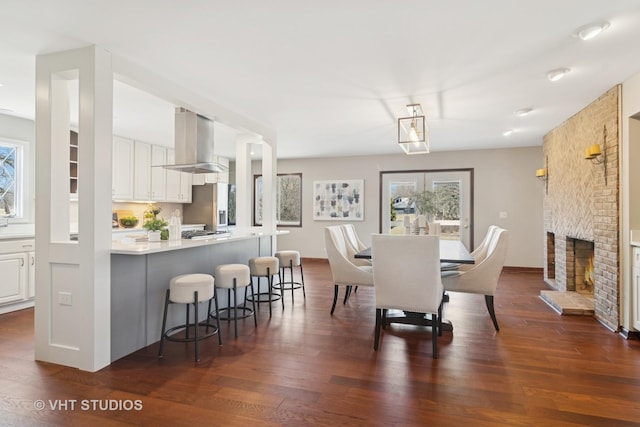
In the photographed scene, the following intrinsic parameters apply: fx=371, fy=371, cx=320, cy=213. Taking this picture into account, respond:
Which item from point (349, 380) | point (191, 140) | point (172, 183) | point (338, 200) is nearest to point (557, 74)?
point (349, 380)

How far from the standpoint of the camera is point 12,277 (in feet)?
13.3

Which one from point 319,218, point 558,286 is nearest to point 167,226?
point 319,218

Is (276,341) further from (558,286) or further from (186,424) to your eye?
(558,286)

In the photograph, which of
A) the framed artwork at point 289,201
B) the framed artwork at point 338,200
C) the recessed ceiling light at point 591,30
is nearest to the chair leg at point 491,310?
the recessed ceiling light at point 591,30

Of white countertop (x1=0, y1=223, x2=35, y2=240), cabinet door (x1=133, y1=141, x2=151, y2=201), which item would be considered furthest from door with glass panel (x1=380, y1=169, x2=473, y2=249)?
white countertop (x1=0, y1=223, x2=35, y2=240)

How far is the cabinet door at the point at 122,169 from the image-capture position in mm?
5602

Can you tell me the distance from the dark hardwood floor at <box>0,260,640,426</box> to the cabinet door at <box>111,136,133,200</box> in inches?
94.8

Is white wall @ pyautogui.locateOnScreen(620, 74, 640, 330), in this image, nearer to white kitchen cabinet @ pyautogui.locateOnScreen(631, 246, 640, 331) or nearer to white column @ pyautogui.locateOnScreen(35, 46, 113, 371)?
white kitchen cabinet @ pyautogui.locateOnScreen(631, 246, 640, 331)

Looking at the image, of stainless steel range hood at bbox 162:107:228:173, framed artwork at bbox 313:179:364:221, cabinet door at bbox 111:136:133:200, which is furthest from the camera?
framed artwork at bbox 313:179:364:221

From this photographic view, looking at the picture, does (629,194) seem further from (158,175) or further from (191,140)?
(158,175)

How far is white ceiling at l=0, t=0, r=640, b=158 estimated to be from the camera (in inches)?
86.8

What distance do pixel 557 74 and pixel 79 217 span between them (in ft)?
12.9

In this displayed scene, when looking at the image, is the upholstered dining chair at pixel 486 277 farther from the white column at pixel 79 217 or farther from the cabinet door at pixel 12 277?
the cabinet door at pixel 12 277

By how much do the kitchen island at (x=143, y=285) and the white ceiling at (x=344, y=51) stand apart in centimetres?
150
